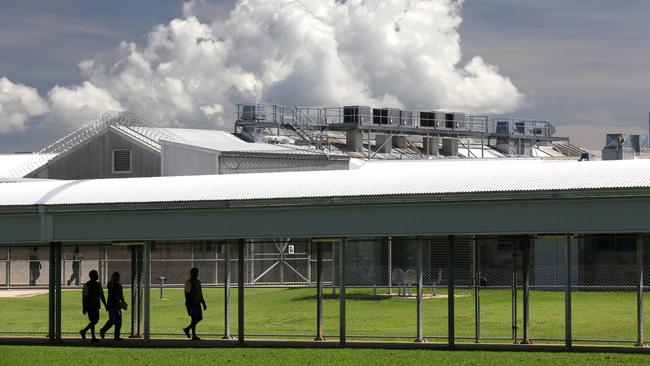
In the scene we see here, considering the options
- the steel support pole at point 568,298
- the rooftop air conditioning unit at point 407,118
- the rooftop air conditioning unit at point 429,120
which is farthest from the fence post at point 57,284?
the rooftop air conditioning unit at point 429,120

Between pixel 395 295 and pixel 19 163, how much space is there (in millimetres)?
40715

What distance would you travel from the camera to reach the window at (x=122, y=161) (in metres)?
62.2

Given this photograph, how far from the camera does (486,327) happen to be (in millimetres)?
31531

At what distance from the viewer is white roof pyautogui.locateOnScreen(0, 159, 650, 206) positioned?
24.8 metres

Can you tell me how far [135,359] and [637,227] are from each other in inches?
400

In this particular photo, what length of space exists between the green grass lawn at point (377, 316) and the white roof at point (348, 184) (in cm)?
351

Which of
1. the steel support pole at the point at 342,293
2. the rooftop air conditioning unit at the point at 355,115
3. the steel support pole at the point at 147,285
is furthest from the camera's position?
the rooftop air conditioning unit at the point at 355,115

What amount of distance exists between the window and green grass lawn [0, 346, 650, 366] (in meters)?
36.0

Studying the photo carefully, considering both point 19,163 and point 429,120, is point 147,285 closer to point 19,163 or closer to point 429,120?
point 19,163

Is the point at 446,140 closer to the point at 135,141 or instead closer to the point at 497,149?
the point at 497,149

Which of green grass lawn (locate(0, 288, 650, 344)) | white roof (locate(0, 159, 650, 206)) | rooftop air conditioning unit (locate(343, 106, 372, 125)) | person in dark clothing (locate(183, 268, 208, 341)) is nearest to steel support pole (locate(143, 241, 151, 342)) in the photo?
person in dark clothing (locate(183, 268, 208, 341))

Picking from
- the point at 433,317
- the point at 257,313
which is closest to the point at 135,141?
the point at 257,313

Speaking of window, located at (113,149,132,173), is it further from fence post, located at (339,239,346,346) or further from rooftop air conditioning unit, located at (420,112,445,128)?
fence post, located at (339,239,346,346)

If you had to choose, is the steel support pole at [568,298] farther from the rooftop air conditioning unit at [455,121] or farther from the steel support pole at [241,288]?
the rooftop air conditioning unit at [455,121]
